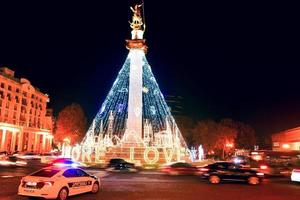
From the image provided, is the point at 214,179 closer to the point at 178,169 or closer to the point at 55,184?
the point at 178,169

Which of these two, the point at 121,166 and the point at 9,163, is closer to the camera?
the point at 121,166

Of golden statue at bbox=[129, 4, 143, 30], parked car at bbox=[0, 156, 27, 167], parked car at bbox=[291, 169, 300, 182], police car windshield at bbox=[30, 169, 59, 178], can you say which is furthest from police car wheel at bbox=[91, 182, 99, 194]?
golden statue at bbox=[129, 4, 143, 30]

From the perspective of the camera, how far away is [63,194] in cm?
1335

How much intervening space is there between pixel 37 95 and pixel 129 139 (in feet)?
172

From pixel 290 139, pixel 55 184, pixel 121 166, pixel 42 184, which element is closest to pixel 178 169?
pixel 121 166

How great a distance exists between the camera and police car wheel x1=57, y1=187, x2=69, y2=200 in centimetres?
1315

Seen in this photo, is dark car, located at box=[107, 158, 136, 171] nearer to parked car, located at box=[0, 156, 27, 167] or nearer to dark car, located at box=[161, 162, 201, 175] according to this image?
dark car, located at box=[161, 162, 201, 175]

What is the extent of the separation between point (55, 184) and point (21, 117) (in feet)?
226

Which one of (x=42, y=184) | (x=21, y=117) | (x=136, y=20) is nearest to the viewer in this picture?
(x=42, y=184)

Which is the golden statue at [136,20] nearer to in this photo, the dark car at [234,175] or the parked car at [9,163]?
the parked car at [9,163]

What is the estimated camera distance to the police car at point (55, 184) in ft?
41.5

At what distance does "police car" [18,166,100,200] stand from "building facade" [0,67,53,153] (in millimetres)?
58700

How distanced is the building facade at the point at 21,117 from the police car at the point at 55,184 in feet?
193

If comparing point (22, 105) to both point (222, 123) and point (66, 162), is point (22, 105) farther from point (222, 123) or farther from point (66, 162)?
point (66, 162)
